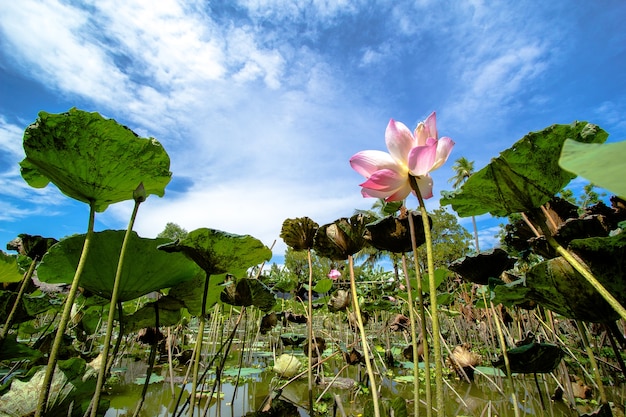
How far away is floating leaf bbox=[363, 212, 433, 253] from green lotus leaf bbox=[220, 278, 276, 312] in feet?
2.04

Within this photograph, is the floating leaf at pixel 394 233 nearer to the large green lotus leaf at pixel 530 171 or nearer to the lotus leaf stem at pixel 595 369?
the large green lotus leaf at pixel 530 171

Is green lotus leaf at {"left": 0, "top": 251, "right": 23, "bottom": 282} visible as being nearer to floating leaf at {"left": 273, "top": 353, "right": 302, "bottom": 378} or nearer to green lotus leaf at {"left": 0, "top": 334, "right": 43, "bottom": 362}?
green lotus leaf at {"left": 0, "top": 334, "right": 43, "bottom": 362}

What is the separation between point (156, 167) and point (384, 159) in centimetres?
70

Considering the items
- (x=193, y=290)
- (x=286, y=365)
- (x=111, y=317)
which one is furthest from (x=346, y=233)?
(x=286, y=365)

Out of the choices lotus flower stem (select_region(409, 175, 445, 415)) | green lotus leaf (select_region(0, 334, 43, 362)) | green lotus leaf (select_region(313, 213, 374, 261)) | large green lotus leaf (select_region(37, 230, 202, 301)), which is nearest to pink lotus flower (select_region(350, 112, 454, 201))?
lotus flower stem (select_region(409, 175, 445, 415))

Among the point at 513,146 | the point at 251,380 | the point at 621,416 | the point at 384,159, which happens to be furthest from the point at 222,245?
the point at 251,380

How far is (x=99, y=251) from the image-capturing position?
102cm

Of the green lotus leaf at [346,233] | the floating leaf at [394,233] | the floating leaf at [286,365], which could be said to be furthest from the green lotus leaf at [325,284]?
the floating leaf at [394,233]

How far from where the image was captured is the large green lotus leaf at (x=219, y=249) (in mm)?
945

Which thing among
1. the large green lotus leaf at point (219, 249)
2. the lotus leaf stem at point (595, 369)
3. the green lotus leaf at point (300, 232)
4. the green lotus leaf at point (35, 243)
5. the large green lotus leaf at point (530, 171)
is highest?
the green lotus leaf at point (300, 232)

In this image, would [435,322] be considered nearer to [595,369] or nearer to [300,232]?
[595,369]

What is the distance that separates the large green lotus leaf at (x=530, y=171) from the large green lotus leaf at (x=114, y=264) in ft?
3.28

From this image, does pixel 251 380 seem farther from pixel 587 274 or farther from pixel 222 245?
pixel 587 274

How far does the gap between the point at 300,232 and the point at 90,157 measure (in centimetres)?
120
